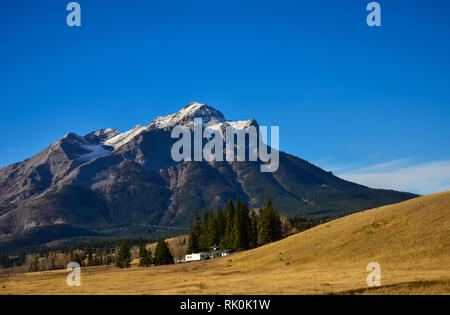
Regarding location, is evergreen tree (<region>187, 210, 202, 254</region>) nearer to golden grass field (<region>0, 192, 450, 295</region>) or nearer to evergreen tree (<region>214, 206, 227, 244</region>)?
evergreen tree (<region>214, 206, 227, 244</region>)

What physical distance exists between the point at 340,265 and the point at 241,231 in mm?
61679

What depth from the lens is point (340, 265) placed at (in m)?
69.9

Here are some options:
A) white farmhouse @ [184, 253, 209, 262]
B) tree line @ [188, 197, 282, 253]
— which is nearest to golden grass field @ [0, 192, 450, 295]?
tree line @ [188, 197, 282, 253]

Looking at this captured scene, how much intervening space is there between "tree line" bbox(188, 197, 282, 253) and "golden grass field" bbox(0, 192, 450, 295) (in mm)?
28663

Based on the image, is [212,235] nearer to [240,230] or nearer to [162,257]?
[162,257]

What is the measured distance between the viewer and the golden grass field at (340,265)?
45188mm

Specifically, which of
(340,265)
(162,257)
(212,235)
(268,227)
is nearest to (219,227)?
(212,235)

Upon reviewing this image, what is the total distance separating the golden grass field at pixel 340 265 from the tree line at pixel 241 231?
28.7 metres

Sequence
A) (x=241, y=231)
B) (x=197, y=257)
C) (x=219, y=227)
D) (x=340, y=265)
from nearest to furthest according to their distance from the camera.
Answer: (x=340, y=265) < (x=241, y=231) < (x=197, y=257) < (x=219, y=227)

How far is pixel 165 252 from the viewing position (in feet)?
453

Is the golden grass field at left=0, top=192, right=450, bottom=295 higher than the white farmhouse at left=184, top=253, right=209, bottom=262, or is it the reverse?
the golden grass field at left=0, top=192, right=450, bottom=295

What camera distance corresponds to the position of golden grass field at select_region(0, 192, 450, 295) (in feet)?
148
